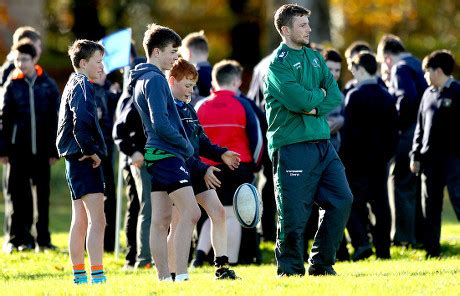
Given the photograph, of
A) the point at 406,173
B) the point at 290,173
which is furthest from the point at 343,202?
the point at 406,173

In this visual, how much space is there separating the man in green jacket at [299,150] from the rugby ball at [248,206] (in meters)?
0.20

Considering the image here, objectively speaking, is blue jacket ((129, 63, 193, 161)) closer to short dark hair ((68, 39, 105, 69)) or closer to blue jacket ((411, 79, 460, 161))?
short dark hair ((68, 39, 105, 69))

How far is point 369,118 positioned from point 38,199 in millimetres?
4284

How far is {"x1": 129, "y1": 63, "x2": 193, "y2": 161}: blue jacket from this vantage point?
30.4 feet

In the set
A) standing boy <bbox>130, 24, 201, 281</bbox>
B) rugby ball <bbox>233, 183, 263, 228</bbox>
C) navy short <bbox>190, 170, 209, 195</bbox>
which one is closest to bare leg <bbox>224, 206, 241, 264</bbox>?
rugby ball <bbox>233, 183, 263, 228</bbox>

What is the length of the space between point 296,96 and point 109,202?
5022mm

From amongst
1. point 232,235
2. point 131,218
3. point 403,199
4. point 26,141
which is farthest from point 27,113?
point 403,199

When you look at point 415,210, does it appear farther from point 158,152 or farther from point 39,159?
point 158,152

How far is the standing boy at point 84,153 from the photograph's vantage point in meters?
9.50

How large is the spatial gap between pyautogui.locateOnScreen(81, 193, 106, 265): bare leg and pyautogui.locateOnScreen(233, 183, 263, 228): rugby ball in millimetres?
1181

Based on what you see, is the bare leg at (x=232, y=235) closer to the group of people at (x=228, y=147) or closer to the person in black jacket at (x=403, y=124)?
the group of people at (x=228, y=147)

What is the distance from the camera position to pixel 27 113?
45.6ft

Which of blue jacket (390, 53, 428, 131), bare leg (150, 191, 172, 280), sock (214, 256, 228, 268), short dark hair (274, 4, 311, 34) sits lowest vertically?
sock (214, 256, 228, 268)

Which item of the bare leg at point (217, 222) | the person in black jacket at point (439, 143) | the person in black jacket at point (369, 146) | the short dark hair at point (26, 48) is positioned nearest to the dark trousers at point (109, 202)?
the short dark hair at point (26, 48)
